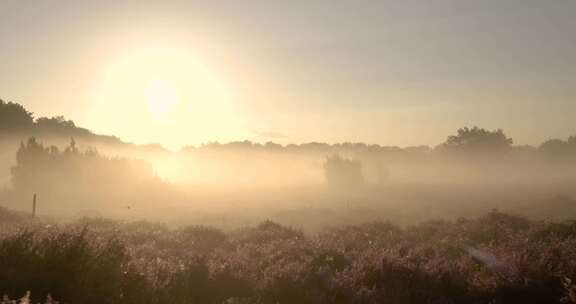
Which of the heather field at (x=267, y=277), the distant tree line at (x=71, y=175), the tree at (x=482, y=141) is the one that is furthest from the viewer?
the tree at (x=482, y=141)

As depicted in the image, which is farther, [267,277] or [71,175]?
[71,175]

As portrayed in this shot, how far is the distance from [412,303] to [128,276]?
429cm

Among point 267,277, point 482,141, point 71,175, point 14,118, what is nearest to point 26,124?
point 14,118

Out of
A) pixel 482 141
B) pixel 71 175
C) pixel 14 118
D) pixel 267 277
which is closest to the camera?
pixel 267 277

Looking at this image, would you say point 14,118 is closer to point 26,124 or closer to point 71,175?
point 26,124

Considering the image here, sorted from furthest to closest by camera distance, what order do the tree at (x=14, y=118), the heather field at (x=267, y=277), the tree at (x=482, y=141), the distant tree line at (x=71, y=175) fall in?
1. the tree at (x=482, y=141)
2. the tree at (x=14, y=118)
3. the distant tree line at (x=71, y=175)
4. the heather field at (x=267, y=277)

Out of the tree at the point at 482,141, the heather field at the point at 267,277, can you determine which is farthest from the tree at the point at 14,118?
the tree at the point at 482,141

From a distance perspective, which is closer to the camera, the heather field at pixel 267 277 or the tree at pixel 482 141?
the heather field at pixel 267 277

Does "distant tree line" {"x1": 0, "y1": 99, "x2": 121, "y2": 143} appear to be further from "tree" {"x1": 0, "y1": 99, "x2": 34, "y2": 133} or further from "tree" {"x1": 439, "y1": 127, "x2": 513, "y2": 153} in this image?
"tree" {"x1": 439, "y1": 127, "x2": 513, "y2": 153}

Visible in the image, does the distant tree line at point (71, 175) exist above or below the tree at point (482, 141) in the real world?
below

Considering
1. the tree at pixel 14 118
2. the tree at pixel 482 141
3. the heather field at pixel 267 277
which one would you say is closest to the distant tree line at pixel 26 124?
the tree at pixel 14 118

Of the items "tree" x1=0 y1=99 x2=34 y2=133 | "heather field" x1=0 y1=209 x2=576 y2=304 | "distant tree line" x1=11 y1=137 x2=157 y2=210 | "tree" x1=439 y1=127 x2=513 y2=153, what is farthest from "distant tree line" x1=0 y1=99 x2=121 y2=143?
"tree" x1=439 y1=127 x2=513 y2=153

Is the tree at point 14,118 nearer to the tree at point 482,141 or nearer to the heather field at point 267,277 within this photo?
the heather field at point 267,277

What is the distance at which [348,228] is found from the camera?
18625 mm
